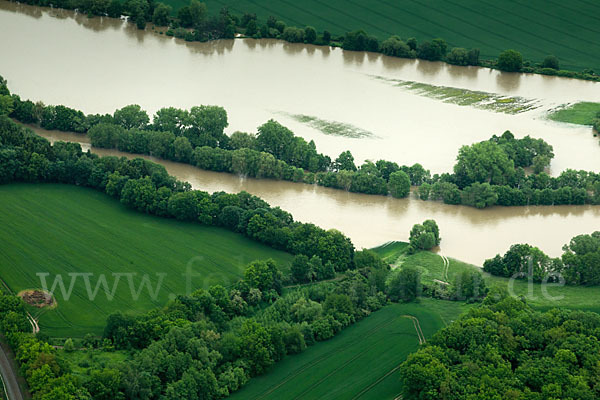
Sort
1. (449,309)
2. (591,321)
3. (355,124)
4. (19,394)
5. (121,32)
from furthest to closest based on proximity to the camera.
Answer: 1. (121,32)
2. (355,124)
3. (449,309)
4. (591,321)
5. (19,394)

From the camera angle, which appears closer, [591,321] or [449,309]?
[591,321]

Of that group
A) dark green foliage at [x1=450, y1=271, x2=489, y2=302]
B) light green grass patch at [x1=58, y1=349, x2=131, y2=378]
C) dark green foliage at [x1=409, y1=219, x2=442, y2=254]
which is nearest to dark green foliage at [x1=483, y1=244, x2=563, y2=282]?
dark green foliage at [x1=450, y1=271, x2=489, y2=302]

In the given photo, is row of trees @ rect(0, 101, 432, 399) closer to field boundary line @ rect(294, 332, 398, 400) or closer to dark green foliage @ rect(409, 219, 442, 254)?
field boundary line @ rect(294, 332, 398, 400)

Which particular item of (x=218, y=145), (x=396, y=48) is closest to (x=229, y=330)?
(x=218, y=145)

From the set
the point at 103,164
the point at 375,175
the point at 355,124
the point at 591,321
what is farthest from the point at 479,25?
the point at 591,321

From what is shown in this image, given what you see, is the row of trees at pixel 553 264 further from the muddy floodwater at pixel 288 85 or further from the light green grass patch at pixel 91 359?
the light green grass patch at pixel 91 359

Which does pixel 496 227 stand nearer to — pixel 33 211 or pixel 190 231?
pixel 190 231

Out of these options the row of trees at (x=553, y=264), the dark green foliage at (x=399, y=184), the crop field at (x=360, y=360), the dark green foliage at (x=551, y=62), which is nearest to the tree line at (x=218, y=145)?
the dark green foliage at (x=399, y=184)
